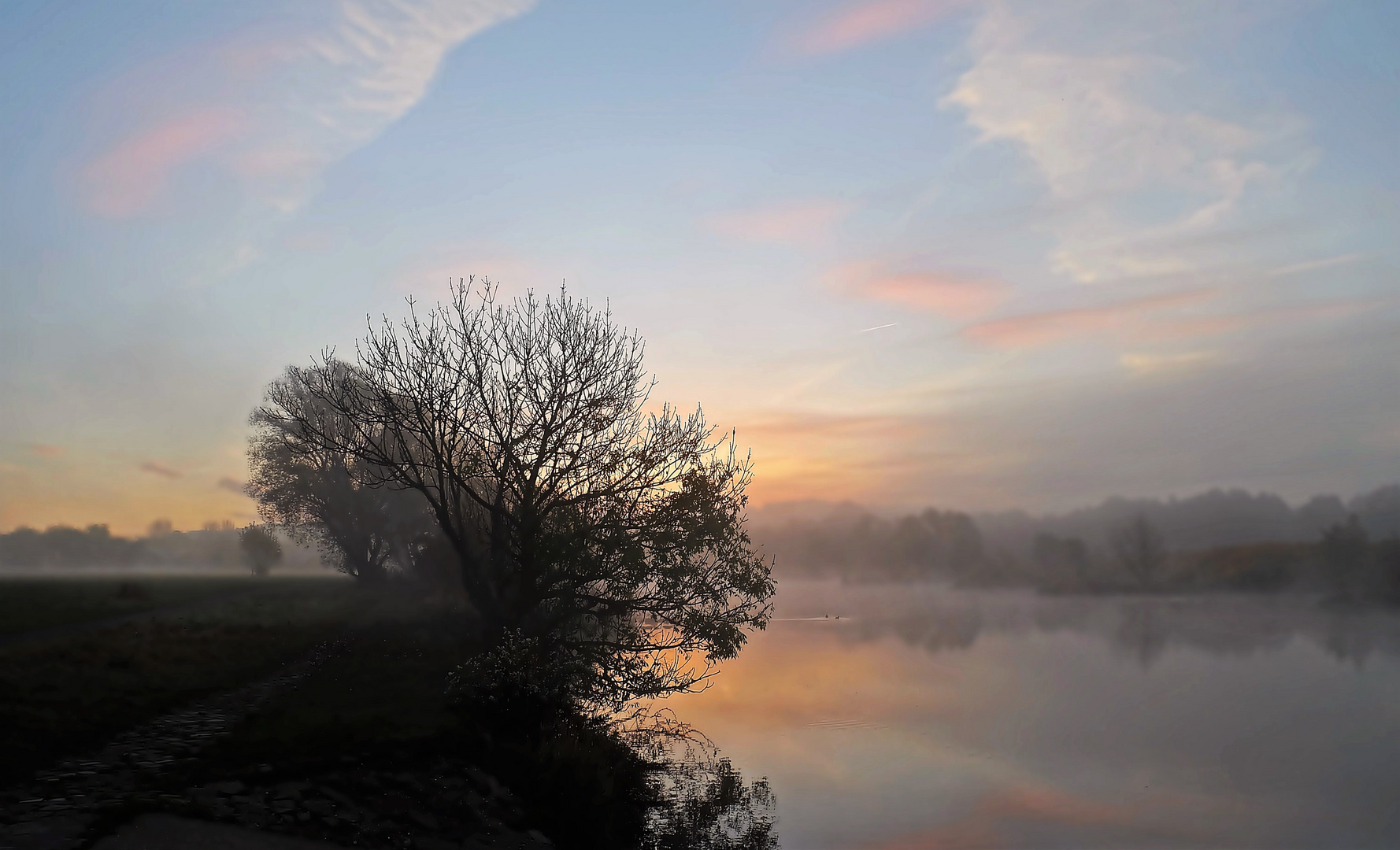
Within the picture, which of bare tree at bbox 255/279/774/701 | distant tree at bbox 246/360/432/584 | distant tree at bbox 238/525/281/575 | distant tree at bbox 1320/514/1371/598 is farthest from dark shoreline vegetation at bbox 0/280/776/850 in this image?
distant tree at bbox 1320/514/1371/598

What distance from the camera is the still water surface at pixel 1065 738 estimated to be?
24.6 metres

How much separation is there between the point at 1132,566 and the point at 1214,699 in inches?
4107

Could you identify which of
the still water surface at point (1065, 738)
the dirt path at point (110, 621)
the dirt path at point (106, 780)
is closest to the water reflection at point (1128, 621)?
the still water surface at point (1065, 738)

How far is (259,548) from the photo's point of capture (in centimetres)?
7175

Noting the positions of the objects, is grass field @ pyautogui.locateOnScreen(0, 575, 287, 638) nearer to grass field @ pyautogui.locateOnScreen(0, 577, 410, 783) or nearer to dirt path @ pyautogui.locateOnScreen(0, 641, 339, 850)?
grass field @ pyautogui.locateOnScreen(0, 577, 410, 783)

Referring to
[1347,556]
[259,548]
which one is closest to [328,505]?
[259,548]

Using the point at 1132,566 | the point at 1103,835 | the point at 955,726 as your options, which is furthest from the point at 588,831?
the point at 1132,566

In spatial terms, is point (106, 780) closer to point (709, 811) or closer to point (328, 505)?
point (709, 811)

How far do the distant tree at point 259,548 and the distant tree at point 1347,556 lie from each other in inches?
5346

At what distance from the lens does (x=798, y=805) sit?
24.8m

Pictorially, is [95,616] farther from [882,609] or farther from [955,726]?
[882,609]

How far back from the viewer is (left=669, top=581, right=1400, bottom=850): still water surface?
24.6m

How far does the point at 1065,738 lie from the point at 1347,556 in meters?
112

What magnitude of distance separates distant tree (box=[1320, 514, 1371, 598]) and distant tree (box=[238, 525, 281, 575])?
136m
